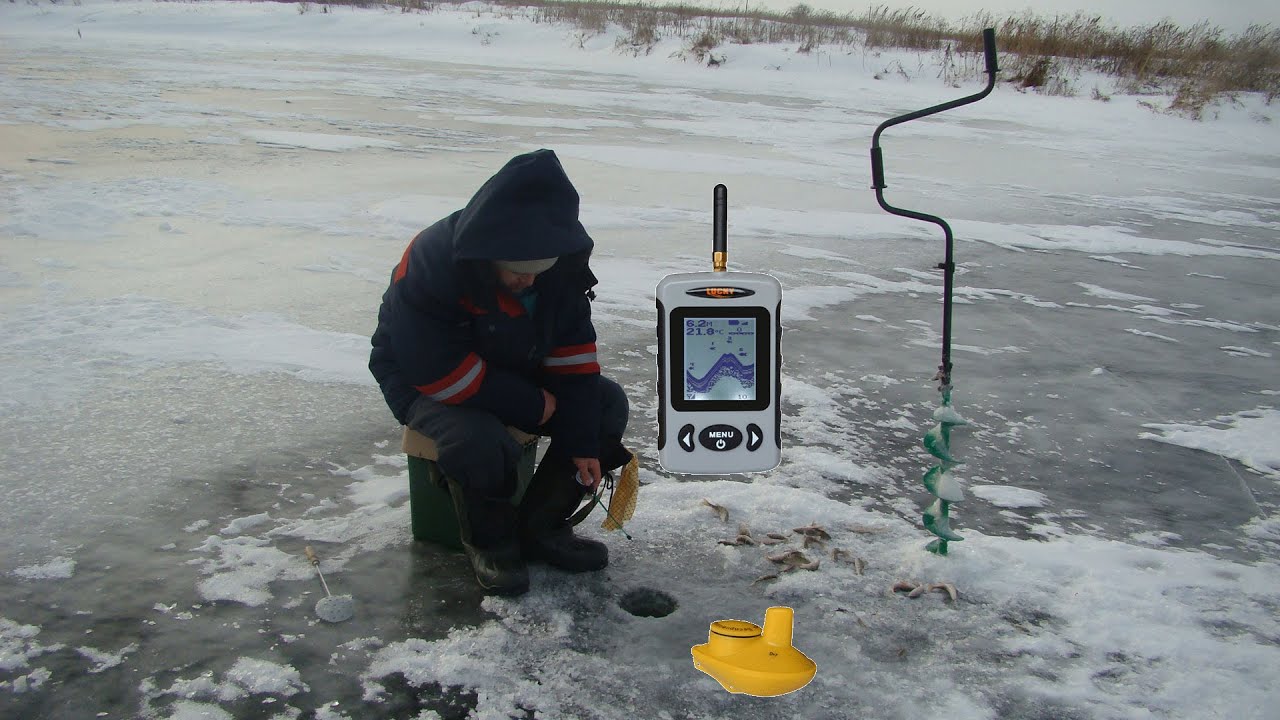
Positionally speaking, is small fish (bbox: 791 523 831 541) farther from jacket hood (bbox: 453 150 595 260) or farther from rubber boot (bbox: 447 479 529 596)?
jacket hood (bbox: 453 150 595 260)

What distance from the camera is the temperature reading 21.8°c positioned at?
194 centimetres

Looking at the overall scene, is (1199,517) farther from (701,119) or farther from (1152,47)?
(1152,47)

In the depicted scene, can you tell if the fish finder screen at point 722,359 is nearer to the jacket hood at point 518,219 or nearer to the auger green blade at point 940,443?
the jacket hood at point 518,219

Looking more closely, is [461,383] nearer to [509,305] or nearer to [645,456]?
[509,305]

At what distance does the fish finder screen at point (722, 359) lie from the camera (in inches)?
76.0

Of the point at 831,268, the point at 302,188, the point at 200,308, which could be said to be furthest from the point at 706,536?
the point at 302,188

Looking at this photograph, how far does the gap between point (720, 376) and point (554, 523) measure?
82cm

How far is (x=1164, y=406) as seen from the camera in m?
3.96

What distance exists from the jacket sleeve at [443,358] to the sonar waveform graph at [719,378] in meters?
0.56

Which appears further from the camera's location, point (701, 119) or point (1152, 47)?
point (1152, 47)

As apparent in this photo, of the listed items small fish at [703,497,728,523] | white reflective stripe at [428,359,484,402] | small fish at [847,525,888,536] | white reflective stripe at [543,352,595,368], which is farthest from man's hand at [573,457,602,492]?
small fish at [847,525,888,536]

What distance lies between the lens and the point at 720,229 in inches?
69.0

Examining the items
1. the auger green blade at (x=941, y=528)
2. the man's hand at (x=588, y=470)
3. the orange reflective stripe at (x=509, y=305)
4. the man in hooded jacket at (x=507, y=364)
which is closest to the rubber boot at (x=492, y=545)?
the man in hooded jacket at (x=507, y=364)

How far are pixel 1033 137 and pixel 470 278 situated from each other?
1274 centimetres
